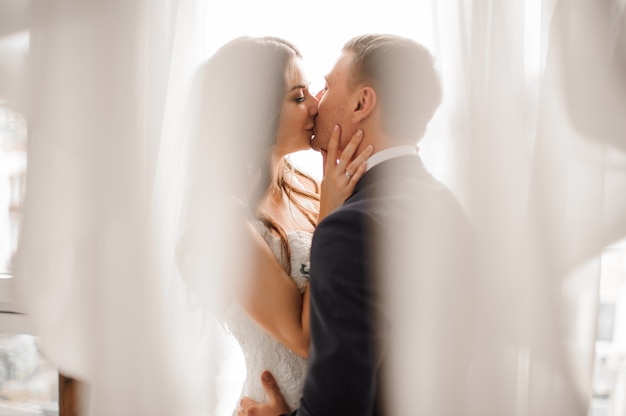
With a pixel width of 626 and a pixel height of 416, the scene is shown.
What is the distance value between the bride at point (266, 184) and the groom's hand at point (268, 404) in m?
0.02

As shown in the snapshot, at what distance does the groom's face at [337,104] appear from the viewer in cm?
89

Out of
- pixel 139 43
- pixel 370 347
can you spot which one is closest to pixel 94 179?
pixel 139 43

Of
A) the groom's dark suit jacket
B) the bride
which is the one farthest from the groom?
the bride

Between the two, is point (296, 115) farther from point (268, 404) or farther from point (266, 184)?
point (268, 404)

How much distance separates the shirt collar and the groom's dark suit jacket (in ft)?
0.21

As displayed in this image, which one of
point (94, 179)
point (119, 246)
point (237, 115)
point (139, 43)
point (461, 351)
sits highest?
point (139, 43)

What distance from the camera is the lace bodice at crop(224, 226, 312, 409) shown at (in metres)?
0.99

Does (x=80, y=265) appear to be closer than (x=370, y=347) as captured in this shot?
No

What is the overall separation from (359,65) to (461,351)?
526 mm

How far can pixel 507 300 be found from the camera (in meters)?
0.77

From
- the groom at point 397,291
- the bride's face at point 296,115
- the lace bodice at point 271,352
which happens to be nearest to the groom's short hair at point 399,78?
the groom at point 397,291

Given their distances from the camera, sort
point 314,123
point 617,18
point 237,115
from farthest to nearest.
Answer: point 314,123
point 237,115
point 617,18

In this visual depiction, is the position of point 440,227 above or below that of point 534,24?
below

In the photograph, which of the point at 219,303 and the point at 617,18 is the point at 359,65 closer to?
the point at 617,18
